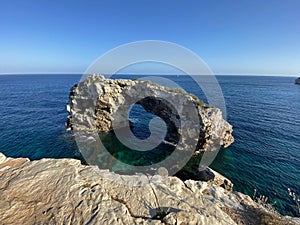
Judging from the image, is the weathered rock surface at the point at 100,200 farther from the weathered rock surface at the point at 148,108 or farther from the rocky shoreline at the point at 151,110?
the weathered rock surface at the point at 148,108

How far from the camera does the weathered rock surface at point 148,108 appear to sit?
27.9 m

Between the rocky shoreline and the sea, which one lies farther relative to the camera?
the rocky shoreline

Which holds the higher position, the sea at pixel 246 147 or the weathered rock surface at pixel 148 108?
the weathered rock surface at pixel 148 108

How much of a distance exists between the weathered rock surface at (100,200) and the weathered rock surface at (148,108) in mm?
18488

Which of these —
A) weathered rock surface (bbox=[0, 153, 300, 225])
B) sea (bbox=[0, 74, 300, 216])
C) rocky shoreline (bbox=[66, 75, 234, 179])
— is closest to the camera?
weathered rock surface (bbox=[0, 153, 300, 225])

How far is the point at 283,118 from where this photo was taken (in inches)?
1796

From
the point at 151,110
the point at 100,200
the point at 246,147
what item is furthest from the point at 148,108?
the point at 100,200

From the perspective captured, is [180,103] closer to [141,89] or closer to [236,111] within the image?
[141,89]

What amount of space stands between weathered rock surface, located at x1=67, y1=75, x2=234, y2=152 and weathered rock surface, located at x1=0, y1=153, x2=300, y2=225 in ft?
60.7

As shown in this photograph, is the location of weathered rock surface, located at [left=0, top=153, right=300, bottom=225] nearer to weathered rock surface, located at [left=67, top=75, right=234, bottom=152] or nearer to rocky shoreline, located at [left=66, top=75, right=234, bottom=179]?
rocky shoreline, located at [left=66, top=75, right=234, bottom=179]

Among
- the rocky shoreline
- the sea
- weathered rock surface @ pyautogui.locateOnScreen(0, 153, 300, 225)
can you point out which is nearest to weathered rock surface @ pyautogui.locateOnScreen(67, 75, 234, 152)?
the rocky shoreline

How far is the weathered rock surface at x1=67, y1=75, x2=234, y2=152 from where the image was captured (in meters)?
27.9

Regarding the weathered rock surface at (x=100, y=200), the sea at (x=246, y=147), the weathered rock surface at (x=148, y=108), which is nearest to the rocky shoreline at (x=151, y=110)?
the weathered rock surface at (x=148, y=108)

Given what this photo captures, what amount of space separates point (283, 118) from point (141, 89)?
40.1 metres
